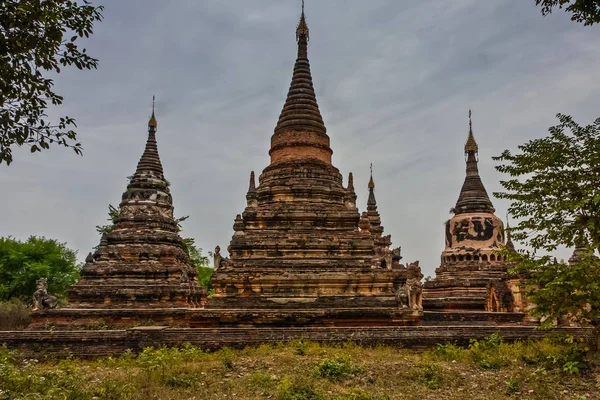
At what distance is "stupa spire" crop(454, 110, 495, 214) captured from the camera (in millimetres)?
33531

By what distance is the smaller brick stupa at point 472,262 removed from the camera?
28.0 m

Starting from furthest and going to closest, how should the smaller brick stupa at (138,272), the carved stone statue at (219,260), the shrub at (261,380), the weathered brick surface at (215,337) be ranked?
the smaller brick stupa at (138,272) → the carved stone statue at (219,260) → the weathered brick surface at (215,337) → the shrub at (261,380)

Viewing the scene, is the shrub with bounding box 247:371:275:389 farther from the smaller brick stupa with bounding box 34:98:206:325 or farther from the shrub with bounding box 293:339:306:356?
the smaller brick stupa with bounding box 34:98:206:325

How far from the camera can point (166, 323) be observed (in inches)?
827

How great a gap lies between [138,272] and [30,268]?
17.7 m

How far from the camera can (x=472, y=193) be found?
34156mm

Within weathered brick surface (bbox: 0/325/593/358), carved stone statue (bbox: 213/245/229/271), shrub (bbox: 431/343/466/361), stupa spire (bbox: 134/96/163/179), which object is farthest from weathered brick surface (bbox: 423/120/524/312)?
stupa spire (bbox: 134/96/163/179)

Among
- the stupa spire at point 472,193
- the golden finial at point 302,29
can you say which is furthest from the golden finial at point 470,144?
the golden finial at point 302,29

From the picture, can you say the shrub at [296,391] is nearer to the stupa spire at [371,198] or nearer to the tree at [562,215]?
the tree at [562,215]

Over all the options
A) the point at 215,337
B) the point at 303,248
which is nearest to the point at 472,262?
the point at 303,248

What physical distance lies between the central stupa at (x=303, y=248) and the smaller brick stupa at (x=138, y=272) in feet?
10.7

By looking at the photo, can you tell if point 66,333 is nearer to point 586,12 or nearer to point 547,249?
point 547,249

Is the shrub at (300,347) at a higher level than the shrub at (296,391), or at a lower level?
higher

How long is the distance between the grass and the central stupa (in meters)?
4.68
